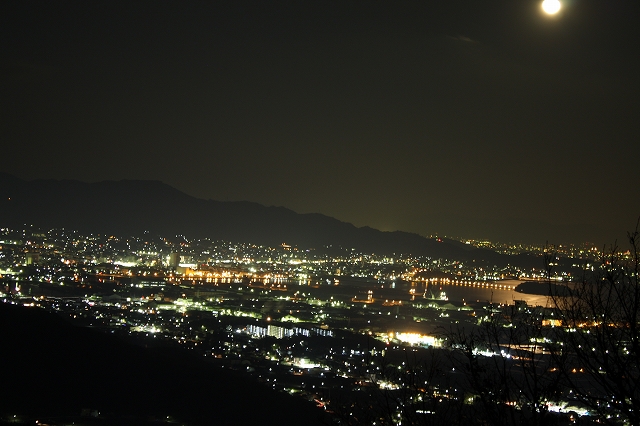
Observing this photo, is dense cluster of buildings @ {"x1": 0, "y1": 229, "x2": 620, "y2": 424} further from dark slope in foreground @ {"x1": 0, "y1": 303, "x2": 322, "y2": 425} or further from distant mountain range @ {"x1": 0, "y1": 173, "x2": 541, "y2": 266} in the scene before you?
distant mountain range @ {"x1": 0, "y1": 173, "x2": 541, "y2": 266}

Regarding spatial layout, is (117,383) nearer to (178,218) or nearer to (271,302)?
(271,302)

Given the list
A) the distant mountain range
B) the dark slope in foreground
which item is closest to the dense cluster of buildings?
the dark slope in foreground

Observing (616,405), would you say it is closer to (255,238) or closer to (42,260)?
(42,260)

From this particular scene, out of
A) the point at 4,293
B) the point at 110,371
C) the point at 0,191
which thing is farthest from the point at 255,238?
the point at 110,371

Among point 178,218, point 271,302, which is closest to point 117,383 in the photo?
point 271,302

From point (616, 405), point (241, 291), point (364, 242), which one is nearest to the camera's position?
point (616, 405)

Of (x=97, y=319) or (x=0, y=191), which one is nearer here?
(x=97, y=319)

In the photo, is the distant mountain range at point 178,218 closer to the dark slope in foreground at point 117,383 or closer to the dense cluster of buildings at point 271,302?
the dense cluster of buildings at point 271,302
